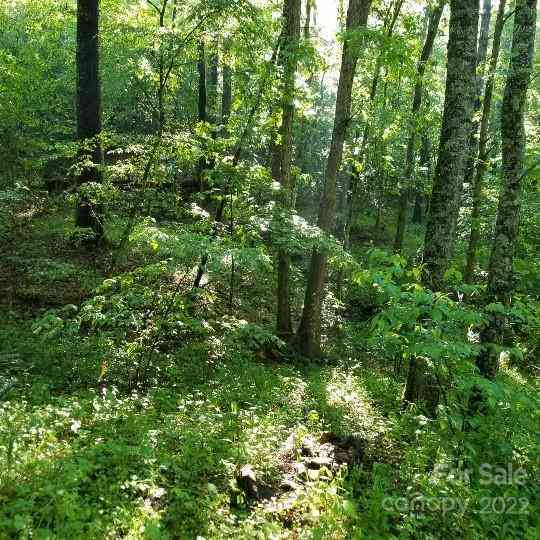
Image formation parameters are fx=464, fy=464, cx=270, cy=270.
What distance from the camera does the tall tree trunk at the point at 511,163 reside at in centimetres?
675

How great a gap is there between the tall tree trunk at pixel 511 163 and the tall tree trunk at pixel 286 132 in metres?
3.41

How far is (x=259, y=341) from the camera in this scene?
8164 millimetres

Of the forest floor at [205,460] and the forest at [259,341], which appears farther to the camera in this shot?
the forest at [259,341]

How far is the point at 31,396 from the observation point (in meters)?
5.45

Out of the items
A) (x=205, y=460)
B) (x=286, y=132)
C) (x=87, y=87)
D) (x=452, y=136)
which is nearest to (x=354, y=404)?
(x=205, y=460)

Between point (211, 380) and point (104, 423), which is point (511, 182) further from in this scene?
point (104, 423)

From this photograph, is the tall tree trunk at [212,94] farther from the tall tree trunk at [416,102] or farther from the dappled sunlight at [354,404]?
the dappled sunlight at [354,404]

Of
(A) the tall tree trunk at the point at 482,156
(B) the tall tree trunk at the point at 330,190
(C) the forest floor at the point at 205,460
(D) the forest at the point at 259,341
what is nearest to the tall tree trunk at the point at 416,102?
(D) the forest at the point at 259,341

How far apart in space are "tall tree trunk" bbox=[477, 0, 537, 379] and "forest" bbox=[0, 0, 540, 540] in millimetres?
33

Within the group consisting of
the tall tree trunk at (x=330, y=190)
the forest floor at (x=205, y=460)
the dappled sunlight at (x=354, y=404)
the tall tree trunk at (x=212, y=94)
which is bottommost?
the dappled sunlight at (x=354, y=404)

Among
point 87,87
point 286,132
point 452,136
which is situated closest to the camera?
point 452,136

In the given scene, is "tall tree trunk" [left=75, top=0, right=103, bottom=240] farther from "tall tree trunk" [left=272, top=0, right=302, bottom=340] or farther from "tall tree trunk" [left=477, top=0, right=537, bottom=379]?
"tall tree trunk" [left=477, top=0, right=537, bottom=379]

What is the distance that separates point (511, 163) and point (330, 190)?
353 cm

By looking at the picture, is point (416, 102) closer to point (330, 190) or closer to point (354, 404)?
point (330, 190)
